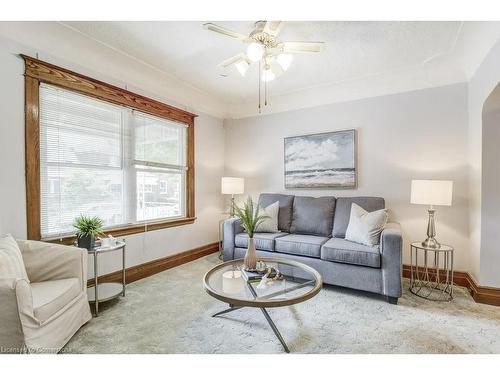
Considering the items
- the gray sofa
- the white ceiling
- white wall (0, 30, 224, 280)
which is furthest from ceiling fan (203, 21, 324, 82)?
the gray sofa

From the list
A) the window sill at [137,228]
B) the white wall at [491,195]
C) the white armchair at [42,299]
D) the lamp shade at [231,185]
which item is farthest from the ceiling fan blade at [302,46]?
the window sill at [137,228]

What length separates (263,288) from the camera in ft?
6.56

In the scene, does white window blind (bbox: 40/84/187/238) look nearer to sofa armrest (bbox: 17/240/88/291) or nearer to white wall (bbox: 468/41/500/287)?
sofa armrest (bbox: 17/240/88/291)

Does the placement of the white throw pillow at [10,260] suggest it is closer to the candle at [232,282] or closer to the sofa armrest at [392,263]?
the candle at [232,282]

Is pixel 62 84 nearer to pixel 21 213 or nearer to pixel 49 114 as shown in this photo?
pixel 49 114

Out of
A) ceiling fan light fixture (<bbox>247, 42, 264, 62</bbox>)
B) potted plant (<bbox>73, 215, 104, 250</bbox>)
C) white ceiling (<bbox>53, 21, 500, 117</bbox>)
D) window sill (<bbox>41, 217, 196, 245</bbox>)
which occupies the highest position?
white ceiling (<bbox>53, 21, 500, 117</bbox>)

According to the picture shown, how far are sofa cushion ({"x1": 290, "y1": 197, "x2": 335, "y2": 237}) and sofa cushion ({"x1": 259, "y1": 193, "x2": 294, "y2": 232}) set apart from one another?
0.08m

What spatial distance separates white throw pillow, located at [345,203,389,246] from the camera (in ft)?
8.93

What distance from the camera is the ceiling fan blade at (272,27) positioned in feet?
6.74

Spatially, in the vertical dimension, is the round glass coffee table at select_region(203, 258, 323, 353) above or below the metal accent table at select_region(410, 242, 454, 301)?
above

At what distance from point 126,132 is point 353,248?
2882 millimetres

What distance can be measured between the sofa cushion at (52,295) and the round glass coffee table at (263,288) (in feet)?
3.22
